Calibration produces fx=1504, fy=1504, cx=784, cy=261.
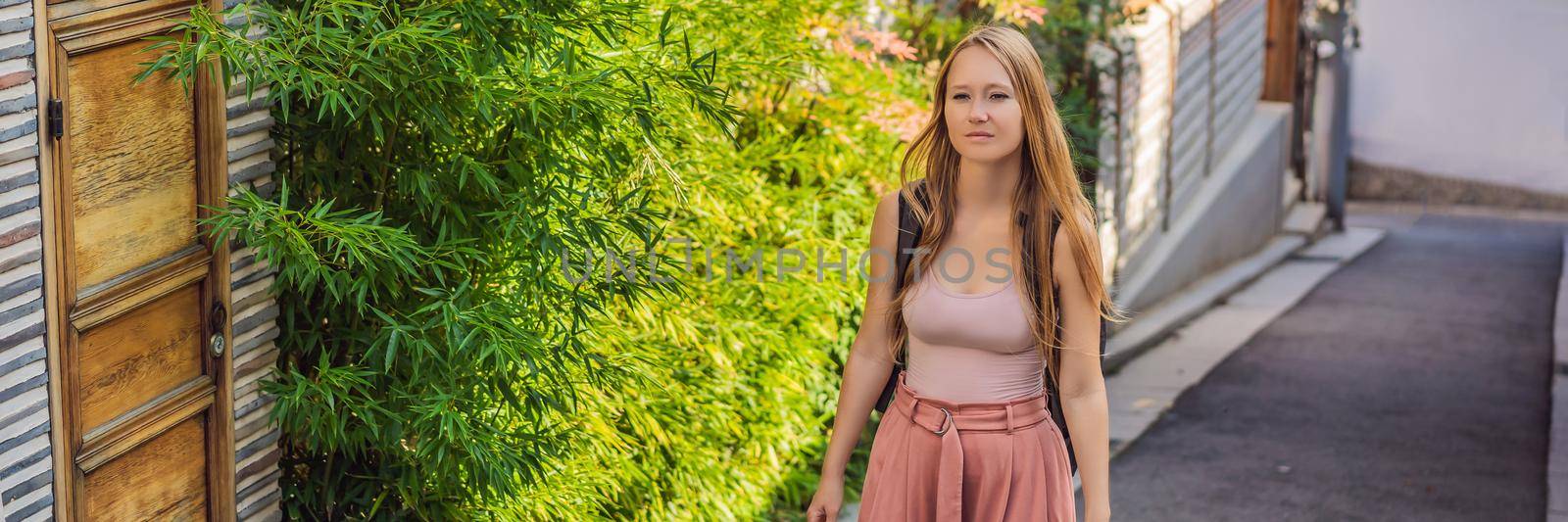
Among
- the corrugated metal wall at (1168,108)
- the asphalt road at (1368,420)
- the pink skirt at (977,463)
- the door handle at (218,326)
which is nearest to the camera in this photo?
the pink skirt at (977,463)

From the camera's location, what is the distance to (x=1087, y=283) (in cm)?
299

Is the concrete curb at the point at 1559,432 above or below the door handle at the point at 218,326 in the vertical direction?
below

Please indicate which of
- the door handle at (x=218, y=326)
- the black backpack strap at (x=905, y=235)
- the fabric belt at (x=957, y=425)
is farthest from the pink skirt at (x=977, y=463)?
the door handle at (x=218, y=326)

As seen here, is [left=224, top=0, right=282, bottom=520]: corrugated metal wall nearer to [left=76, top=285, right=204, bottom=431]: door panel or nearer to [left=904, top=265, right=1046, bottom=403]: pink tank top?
[left=76, top=285, right=204, bottom=431]: door panel

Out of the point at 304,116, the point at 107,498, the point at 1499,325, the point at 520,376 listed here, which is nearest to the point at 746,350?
the point at 520,376

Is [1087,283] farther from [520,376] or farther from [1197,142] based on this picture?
[1197,142]

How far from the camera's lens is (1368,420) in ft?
26.2

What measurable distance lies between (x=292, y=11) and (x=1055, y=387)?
1797mm

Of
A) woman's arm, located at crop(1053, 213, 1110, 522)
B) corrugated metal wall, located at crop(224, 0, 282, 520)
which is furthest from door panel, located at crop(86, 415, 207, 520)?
woman's arm, located at crop(1053, 213, 1110, 522)

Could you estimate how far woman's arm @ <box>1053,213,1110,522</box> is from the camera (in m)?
2.99

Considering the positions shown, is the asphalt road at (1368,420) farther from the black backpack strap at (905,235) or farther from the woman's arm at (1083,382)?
the black backpack strap at (905,235)

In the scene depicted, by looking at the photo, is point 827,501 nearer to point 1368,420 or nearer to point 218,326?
point 218,326

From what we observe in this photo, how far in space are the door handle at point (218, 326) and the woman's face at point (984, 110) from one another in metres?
1.70

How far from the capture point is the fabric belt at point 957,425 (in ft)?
9.92
